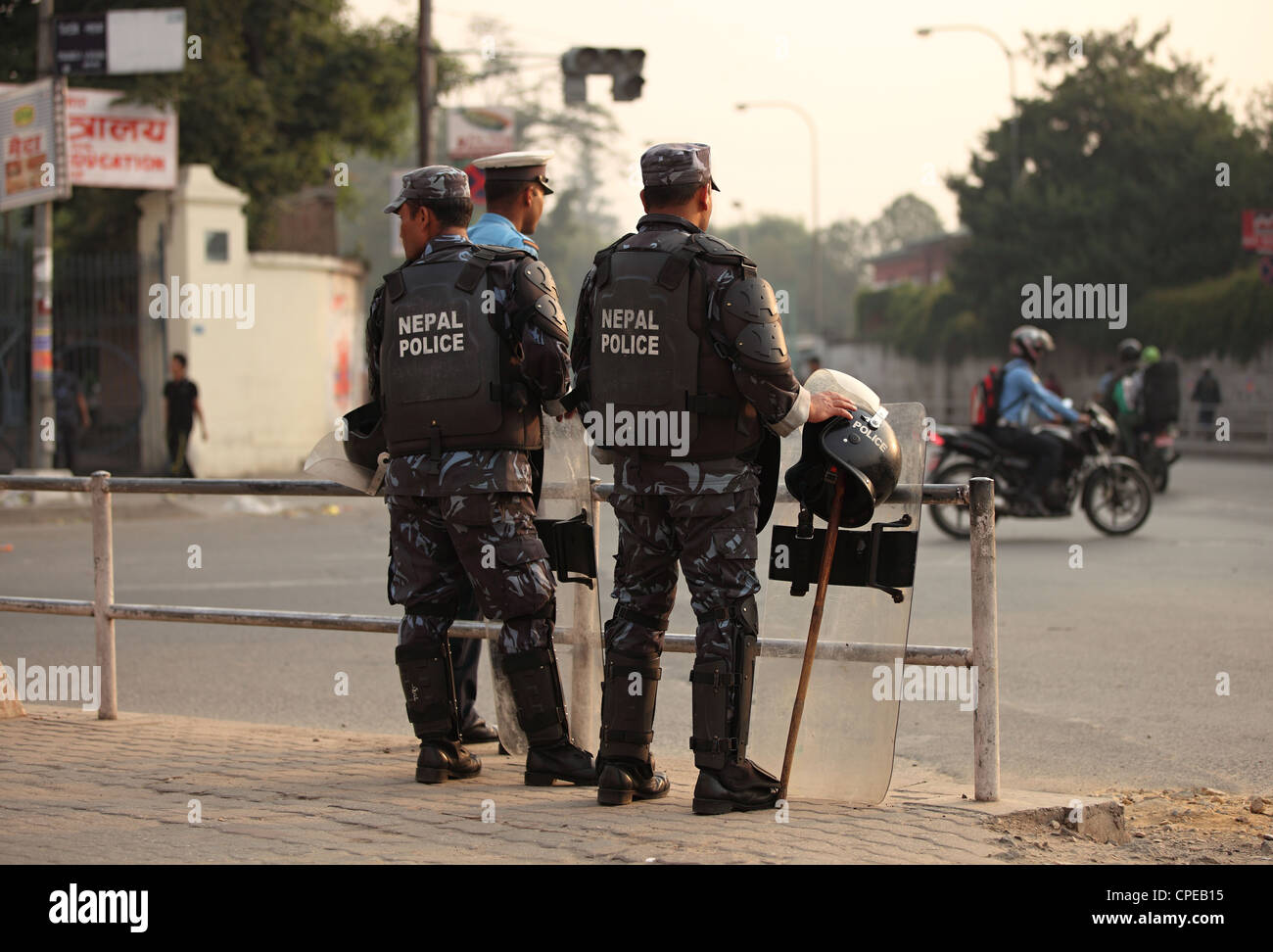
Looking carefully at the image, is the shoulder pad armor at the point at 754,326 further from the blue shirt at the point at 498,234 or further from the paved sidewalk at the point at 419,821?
the paved sidewalk at the point at 419,821

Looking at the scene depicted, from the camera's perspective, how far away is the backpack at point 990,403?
12477 millimetres

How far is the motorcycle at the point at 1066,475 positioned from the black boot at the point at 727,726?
8.32 metres

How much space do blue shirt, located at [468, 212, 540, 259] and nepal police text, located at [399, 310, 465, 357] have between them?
1.63ft

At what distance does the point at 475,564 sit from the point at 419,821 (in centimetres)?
80

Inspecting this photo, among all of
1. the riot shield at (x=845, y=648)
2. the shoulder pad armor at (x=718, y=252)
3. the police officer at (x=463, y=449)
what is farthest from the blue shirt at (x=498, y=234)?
the riot shield at (x=845, y=648)

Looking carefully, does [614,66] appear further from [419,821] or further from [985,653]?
[419,821]

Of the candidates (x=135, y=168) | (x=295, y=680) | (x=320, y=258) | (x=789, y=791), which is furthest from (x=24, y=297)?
(x=789, y=791)

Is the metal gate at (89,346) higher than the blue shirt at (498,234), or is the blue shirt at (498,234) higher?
the metal gate at (89,346)

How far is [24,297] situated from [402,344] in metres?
17.7

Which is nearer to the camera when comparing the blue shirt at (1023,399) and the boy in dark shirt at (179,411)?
the blue shirt at (1023,399)

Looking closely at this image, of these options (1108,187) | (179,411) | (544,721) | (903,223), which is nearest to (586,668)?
(544,721)

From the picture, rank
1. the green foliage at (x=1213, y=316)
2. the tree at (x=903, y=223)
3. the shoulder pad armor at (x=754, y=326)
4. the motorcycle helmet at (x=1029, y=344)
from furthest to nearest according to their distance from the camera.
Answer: the tree at (x=903, y=223) → the green foliage at (x=1213, y=316) → the motorcycle helmet at (x=1029, y=344) → the shoulder pad armor at (x=754, y=326)

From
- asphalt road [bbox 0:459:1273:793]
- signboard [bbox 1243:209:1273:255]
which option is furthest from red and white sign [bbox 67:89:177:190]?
signboard [bbox 1243:209:1273:255]

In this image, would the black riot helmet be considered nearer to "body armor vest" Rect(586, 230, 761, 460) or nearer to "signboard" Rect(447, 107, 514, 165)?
"body armor vest" Rect(586, 230, 761, 460)
